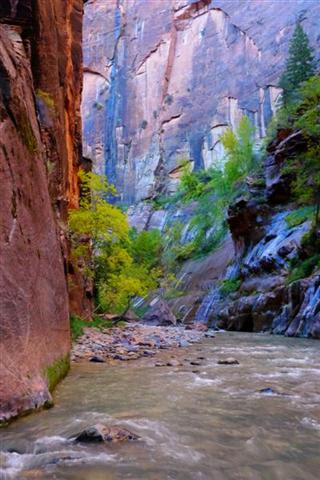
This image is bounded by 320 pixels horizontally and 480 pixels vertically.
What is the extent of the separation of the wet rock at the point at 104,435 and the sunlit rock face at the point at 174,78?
53954mm

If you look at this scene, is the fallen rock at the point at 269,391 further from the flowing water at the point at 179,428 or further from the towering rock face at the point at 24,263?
the towering rock face at the point at 24,263

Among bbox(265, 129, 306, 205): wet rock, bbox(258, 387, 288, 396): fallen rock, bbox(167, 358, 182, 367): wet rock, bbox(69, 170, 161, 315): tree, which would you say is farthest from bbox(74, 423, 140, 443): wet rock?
bbox(265, 129, 306, 205): wet rock

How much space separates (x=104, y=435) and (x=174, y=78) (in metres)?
69.6

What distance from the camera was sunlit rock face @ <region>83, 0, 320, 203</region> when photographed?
5859cm

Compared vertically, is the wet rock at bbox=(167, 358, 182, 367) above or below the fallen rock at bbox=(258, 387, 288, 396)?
below

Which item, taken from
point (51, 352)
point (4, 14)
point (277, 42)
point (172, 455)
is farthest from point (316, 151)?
point (277, 42)

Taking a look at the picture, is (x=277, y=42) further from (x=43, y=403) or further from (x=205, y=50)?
(x=43, y=403)

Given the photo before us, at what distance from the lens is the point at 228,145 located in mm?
47594

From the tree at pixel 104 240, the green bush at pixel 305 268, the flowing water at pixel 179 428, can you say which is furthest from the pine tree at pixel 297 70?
the flowing water at pixel 179 428

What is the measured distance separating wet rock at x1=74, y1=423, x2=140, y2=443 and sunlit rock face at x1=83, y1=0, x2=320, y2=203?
177 feet

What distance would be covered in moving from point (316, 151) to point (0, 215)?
18550 millimetres

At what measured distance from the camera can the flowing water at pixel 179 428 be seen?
3428mm

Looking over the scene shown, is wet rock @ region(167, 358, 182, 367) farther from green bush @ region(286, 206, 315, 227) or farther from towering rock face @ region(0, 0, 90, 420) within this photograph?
green bush @ region(286, 206, 315, 227)

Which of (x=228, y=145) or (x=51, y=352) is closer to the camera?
(x=51, y=352)
